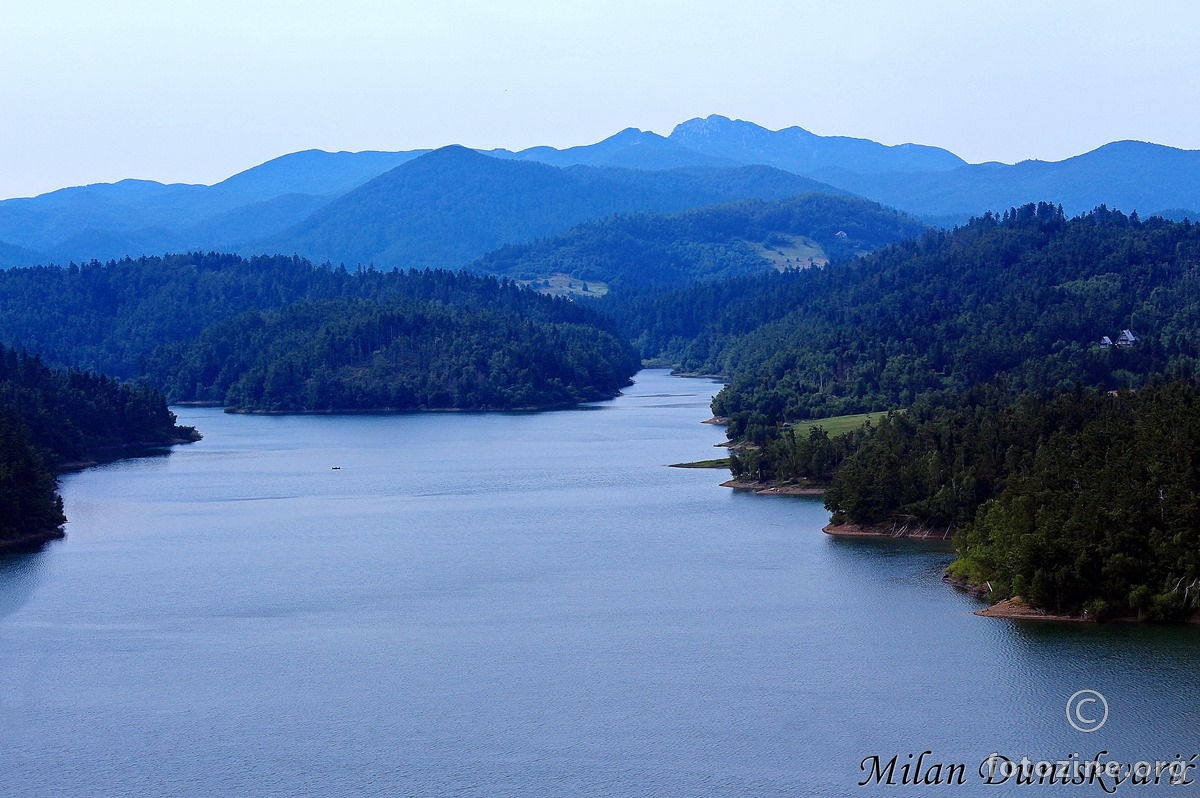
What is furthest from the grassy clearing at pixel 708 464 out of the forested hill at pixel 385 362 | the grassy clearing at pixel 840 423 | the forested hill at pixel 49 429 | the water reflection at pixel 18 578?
the forested hill at pixel 385 362

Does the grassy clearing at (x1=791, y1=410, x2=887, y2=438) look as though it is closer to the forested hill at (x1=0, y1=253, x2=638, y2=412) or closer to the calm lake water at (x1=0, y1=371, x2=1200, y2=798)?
the calm lake water at (x1=0, y1=371, x2=1200, y2=798)

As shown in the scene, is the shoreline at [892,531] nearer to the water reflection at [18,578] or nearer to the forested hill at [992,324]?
the water reflection at [18,578]

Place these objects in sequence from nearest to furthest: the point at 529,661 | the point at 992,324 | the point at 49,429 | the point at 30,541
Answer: the point at 529,661
the point at 30,541
the point at 49,429
the point at 992,324

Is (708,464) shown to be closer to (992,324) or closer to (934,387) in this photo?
(934,387)

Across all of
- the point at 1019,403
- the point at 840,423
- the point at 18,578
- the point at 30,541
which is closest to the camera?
the point at 18,578

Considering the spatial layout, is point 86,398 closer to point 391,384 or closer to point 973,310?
point 391,384

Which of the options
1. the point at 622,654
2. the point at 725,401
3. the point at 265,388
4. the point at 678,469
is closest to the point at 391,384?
the point at 265,388

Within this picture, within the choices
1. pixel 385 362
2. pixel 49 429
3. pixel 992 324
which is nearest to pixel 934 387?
pixel 992 324
